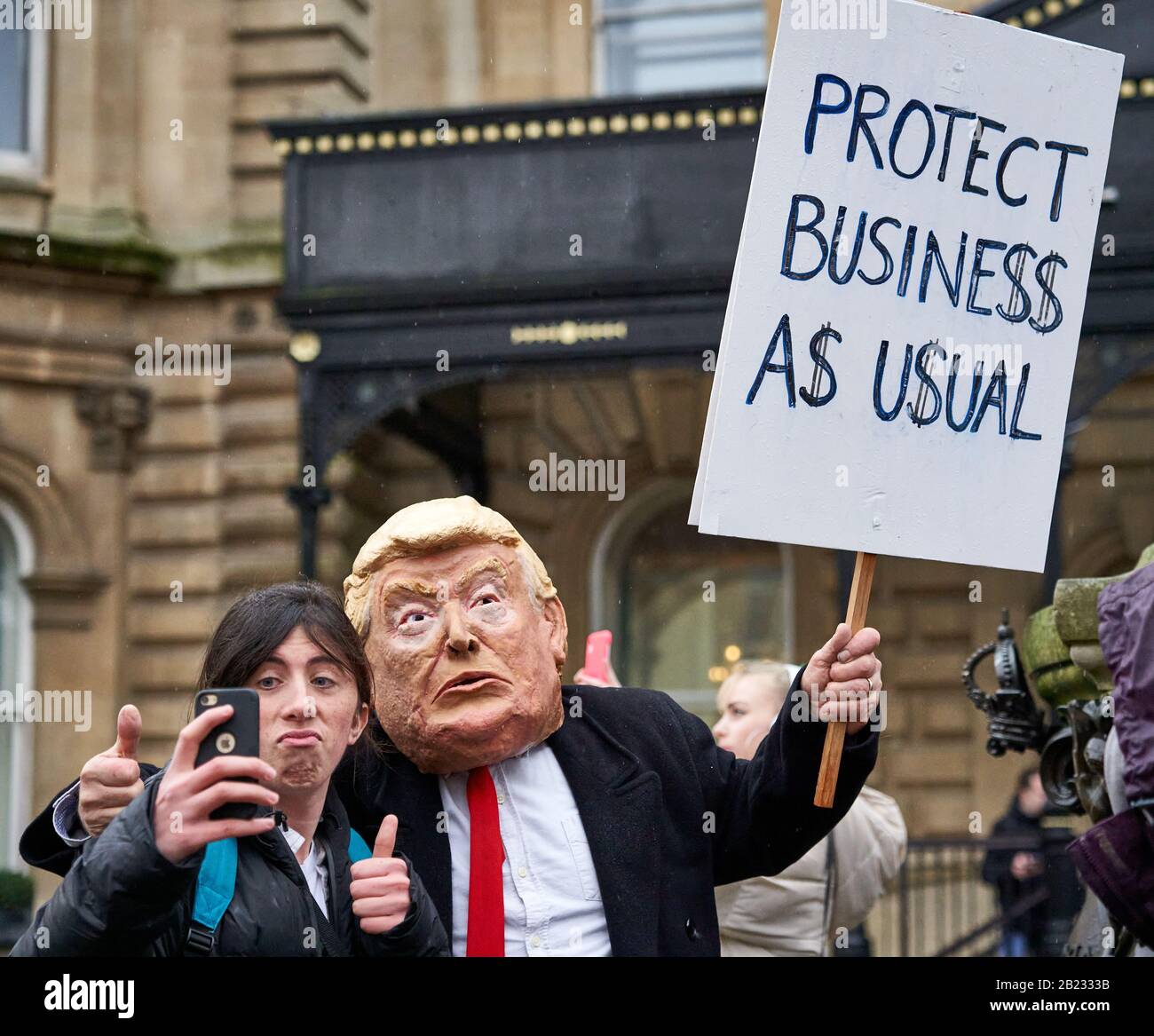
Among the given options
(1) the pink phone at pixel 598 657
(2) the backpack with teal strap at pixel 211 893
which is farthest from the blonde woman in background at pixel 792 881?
(2) the backpack with teal strap at pixel 211 893

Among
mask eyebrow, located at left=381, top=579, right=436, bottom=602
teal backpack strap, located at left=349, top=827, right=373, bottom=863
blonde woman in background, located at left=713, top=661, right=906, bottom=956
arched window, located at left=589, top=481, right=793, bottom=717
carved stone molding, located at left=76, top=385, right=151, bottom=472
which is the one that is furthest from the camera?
arched window, located at left=589, top=481, right=793, bottom=717

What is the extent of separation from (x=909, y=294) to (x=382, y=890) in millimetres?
1495

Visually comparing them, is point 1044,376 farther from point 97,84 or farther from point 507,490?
point 97,84

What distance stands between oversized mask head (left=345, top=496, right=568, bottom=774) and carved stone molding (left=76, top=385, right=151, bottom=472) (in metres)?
10.6

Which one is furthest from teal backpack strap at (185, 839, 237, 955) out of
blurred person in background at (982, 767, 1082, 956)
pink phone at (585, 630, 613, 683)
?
blurred person in background at (982, 767, 1082, 956)

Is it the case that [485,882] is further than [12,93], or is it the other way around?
[12,93]

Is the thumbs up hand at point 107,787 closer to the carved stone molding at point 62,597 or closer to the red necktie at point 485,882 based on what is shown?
the red necktie at point 485,882

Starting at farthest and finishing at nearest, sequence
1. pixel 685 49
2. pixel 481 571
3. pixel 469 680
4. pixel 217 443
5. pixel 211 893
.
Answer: pixel 685 49, pixel 217 443, pixel 481 571, pixel 469 680, pixel 211 893

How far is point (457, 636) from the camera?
130 inches

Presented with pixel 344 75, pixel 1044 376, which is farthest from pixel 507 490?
pixel 1044 376

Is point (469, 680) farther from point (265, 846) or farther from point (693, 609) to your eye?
point (693, 609)

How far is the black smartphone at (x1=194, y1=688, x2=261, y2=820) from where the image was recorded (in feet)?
8.04

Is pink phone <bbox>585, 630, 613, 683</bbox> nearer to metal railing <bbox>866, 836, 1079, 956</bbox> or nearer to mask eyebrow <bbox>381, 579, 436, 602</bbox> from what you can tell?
mask eyebrow <bbox>381, 579, 436, 602</bbox>

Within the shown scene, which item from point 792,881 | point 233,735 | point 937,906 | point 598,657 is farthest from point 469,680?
point 937,906
